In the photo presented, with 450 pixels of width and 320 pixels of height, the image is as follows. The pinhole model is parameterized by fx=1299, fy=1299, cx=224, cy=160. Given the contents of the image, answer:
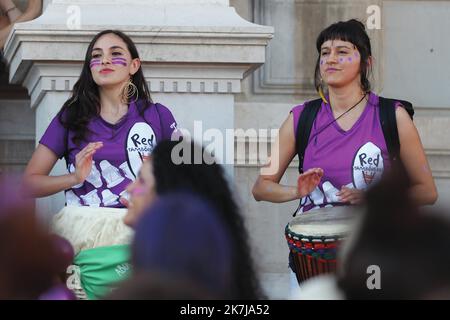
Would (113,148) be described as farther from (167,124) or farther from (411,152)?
(411,152)

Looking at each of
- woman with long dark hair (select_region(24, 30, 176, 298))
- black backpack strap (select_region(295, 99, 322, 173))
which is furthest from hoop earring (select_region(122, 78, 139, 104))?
black backpack strap (select_region(295, 99, 322, 173))

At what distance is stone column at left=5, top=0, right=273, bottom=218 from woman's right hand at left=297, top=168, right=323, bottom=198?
5.56 feet

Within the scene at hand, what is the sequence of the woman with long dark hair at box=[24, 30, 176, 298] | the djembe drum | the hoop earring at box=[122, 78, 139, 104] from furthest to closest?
the hoop earring at box=[122, 78, 139, 104] → the woman with long dark hair at box=[24, 30, 176, 298] → the djembe drum

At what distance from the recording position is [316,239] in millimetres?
5672

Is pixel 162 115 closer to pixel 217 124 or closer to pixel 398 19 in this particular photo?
pixel 217 124

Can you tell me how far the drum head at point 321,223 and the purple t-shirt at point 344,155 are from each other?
184 millimetres

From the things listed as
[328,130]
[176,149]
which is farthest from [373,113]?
[176,149]

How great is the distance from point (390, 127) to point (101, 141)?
139 cm

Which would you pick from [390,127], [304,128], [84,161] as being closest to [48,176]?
[84,161]

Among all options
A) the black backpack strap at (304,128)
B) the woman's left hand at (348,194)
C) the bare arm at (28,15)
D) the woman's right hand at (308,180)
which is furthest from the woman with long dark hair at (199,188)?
the bare arm at (28,15)

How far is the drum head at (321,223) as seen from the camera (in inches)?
221

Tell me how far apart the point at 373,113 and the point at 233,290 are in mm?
2870

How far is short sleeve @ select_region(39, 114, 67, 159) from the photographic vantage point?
20.9 ft

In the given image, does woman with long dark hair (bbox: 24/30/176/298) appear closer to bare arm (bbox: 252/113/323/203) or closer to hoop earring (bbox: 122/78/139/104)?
hoop earring (bbox: 122/78/139/104)
